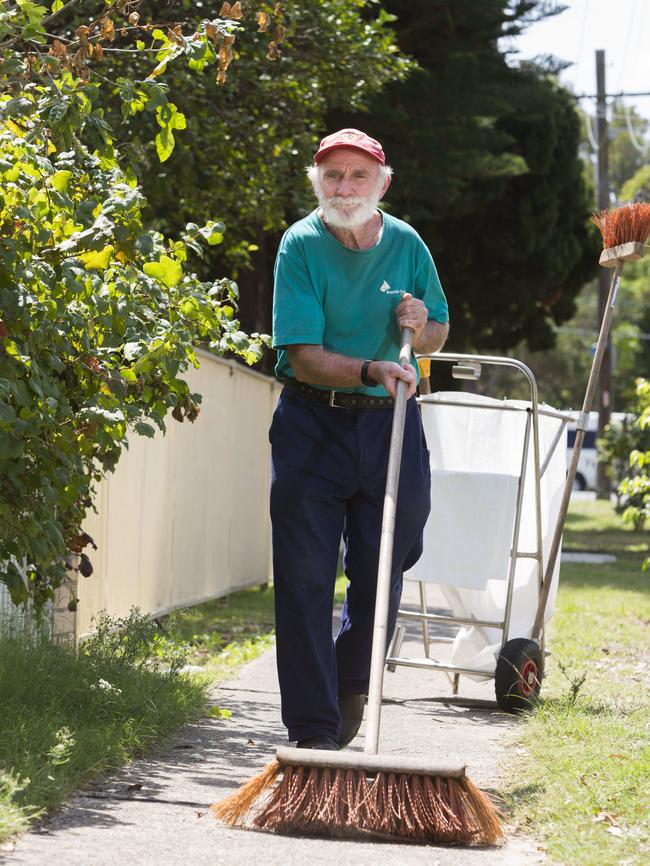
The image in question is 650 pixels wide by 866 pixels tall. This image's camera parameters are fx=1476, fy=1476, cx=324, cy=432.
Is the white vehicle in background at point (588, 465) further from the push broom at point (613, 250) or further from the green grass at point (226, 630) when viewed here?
the push broom at point (613, 250)

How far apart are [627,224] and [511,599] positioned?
5.12 feet

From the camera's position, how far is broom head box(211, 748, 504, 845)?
138 inches

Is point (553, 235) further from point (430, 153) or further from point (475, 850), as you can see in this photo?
point (475, 850)

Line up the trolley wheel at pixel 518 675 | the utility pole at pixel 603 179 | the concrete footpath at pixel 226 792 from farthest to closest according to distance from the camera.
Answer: the utility pole at pixel 603 179 → the trolley wheel at pixel 518 675 → the concrete footpath at pixel 226 792

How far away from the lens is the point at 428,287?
458 centimetres

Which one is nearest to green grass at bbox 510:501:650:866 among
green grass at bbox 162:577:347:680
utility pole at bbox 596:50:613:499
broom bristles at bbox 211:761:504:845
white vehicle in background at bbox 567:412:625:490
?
broom bristles at bbox 211:761:504:845

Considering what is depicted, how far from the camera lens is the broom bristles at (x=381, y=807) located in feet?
11.5

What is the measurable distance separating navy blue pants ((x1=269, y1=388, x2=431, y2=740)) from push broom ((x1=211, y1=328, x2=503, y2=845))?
0.65 m

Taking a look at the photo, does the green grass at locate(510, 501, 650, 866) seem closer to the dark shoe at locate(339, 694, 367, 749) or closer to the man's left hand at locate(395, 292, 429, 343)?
the dark shoe at locate(339, 694, 367, 749)

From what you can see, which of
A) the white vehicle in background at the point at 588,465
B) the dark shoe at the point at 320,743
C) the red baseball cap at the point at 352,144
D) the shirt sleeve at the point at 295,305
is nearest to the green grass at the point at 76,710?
the dark shoe at the point at 320,743

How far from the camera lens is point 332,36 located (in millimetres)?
10695

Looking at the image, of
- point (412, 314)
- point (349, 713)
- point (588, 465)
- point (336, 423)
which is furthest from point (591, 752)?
point (588, 465)

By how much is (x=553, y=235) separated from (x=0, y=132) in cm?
1962

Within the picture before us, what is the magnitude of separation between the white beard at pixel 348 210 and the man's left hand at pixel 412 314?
0.26 m
